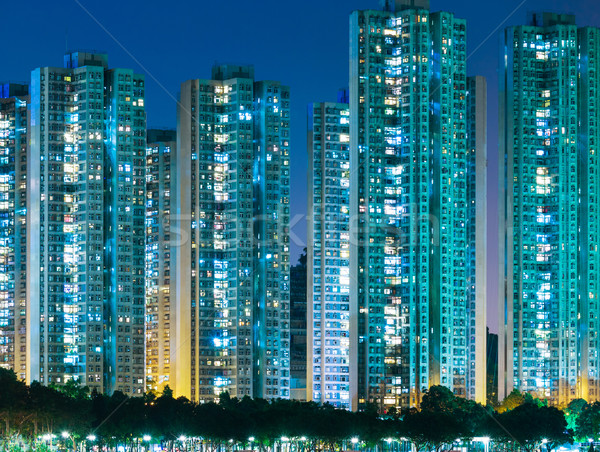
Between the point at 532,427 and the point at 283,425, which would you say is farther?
the point at 532,427

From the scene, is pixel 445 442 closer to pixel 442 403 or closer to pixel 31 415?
pixel 442 403

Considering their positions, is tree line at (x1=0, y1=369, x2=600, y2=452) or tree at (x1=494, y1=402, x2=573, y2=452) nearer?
tree line at (x1=0, y1=369, x2=600, y2=452)

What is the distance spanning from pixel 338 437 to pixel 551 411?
29.7 metres

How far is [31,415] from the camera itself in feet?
541

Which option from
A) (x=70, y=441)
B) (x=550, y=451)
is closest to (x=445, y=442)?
(x=550, y=451)

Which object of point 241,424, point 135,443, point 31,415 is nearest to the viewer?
point 31,415

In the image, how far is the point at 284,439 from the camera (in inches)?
7618

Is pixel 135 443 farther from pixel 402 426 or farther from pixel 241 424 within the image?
pixel 402 426

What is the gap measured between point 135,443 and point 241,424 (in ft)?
64.6

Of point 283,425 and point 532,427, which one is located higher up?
point 283,425

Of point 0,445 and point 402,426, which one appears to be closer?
point 0,445

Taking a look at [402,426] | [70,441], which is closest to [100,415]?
[70,441]

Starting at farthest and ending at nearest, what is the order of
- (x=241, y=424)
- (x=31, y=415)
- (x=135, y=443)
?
(x=135, y=443), (x=241, y=424), (x=31, y=415)

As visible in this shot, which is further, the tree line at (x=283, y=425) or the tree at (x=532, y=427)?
the tree at (x=532, y=427)
